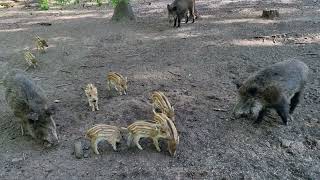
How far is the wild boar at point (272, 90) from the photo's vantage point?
6.13 meters

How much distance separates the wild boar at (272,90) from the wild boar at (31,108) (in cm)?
282

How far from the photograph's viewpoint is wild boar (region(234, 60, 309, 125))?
20.1ft

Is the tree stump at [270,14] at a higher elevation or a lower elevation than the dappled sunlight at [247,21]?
higher

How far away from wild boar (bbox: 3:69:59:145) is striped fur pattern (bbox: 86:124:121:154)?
68cm

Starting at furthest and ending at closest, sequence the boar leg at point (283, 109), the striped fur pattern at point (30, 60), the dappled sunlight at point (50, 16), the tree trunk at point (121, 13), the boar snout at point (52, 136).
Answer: the dappled sunlight at point (50, 16)
the tree trunk at point (121, 13)
the striped fur pattern at point (30, 60)
the boar leg at point (283, 109)
the boar snout at point (52, 136)

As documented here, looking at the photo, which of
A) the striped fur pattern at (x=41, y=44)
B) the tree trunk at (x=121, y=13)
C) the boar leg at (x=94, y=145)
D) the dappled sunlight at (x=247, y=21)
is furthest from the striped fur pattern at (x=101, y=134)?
the tree trunk at (x=121, y=13)

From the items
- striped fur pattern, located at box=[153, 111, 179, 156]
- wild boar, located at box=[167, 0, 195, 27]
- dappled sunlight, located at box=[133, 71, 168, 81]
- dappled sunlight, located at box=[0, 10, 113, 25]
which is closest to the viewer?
striped fur pattern, located at box=[153, 111, 179, 156]

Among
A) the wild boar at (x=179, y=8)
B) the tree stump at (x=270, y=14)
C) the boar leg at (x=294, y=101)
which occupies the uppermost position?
the wild boar at (x=179, y=8)

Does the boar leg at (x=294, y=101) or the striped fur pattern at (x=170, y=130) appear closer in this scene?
the striped fur pattern at (x=170, y=130)

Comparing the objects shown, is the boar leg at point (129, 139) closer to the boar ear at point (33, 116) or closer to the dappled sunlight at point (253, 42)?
the boar ear at point (33, 116)

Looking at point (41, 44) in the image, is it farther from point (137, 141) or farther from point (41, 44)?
point (137, 141)

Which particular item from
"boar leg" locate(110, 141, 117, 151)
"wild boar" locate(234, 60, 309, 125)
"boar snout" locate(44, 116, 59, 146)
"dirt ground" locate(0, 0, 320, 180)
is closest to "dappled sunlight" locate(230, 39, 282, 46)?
"dirt ground" locate(0, 0, 320, 180)

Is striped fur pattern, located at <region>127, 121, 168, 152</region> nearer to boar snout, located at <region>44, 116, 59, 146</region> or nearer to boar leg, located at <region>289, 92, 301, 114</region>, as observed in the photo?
boar snout, located at <region>44, 116, 59, 146</region>

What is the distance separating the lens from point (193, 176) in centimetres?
516
